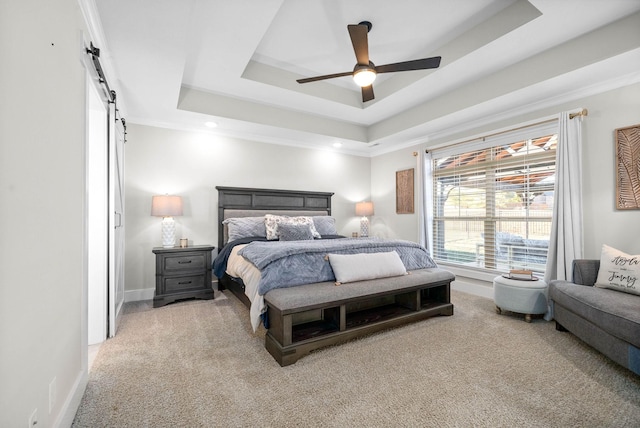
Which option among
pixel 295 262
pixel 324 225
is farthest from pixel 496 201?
pixel 295 262

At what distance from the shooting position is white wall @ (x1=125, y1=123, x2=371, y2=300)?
3.75 meters

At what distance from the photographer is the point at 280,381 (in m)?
1.82

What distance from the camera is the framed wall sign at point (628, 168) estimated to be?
261 cm

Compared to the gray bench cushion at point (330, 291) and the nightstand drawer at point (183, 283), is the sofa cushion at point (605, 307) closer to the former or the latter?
the gray bench cushion at point (330, 291)

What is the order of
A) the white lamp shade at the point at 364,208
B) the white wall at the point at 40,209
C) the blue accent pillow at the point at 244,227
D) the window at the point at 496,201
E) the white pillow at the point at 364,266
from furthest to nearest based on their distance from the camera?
the white lamp shade at the point at 364,208, the blue accent pillow at the point at 244,227, the window at the point at 496,201, the white pillow at the point at 364,266, the white wall at the point at 40,209

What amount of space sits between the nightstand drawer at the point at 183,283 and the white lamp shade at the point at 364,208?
3002mm

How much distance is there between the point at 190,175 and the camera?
161 inches

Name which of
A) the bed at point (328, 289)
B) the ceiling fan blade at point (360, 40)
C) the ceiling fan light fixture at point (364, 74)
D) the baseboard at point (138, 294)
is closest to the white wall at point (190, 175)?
the baseboard at point (138, 294)

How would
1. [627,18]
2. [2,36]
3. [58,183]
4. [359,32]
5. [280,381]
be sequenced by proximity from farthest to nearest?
1. [627,18]
2. [359,32]
3. [280,381]
4. [58,183]
5. [2,36]

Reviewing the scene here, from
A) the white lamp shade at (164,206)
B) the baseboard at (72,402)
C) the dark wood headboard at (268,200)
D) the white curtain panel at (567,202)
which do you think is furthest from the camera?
the dark wood headboard at (268,200)

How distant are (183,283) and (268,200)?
70.0 inches

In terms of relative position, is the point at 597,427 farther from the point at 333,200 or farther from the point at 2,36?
the point at 333,200

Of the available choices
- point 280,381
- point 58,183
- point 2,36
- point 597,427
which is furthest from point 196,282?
point 597,427

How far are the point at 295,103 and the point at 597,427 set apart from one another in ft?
13.6
